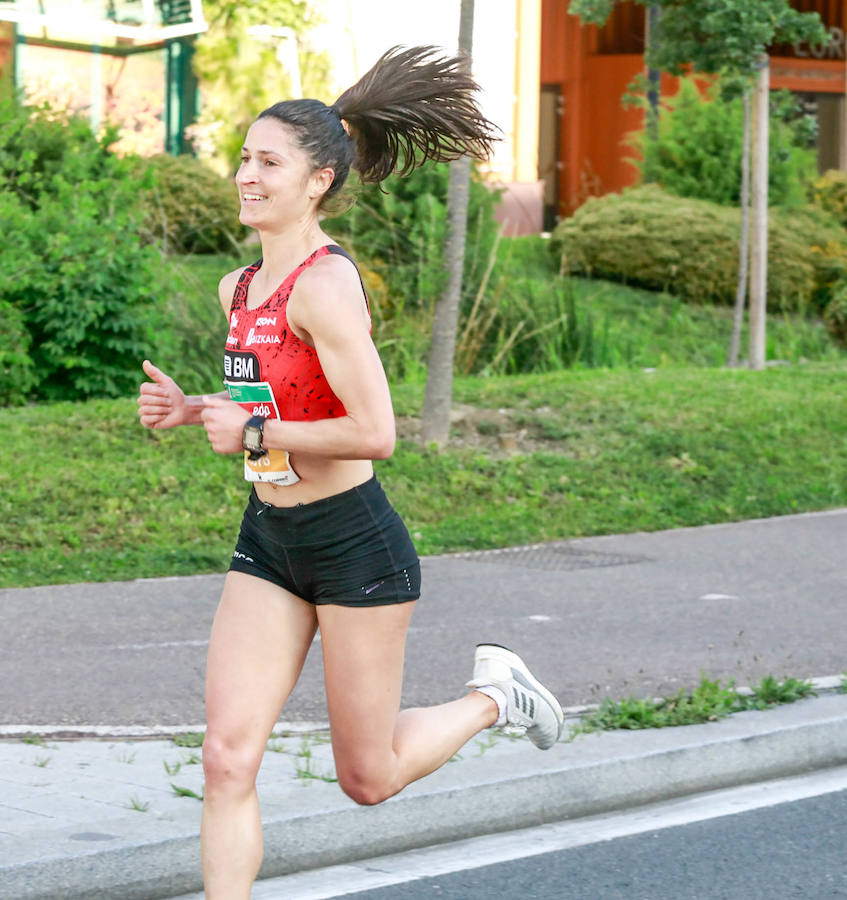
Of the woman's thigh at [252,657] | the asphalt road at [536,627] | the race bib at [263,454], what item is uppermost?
the race bib at [263,454]

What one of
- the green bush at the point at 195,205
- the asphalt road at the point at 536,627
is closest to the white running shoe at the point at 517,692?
the asphalt road at the point at 536,627

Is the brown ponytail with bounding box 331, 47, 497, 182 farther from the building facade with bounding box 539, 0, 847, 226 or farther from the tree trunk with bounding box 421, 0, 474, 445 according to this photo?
the building facade with bounding box 539, 0, 847, 226

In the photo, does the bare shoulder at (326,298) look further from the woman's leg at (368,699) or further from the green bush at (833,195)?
the green bush at (833,195)

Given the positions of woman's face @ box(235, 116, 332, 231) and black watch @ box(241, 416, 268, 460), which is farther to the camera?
woman's face @ box(235, 116, 332, 231)

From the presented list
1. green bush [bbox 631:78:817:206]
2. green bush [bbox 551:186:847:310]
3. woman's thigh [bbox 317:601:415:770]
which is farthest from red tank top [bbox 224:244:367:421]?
green bush [bbox 631:78:817:206]

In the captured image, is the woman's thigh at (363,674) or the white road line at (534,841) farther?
the white road line at (534,841)

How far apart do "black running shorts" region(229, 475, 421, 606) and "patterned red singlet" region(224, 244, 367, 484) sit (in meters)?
0.12

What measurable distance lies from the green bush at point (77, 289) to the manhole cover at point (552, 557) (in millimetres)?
3784

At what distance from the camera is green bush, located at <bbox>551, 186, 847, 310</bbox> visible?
20906 mm

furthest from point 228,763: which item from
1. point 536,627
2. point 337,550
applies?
point 536,627

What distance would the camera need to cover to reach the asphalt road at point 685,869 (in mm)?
4586

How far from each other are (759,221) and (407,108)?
12.9m

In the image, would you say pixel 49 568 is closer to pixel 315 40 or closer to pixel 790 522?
pixel 790 522

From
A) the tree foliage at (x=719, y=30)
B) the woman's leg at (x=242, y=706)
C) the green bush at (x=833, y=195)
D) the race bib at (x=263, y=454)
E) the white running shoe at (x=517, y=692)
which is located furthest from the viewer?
the green bush at (x=833, y=195)
